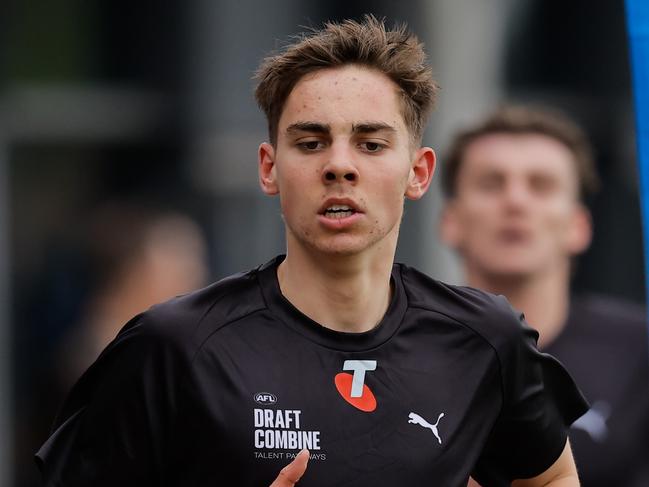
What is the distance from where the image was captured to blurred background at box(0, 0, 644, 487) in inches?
430

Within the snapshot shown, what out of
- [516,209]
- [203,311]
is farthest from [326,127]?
[516,209]

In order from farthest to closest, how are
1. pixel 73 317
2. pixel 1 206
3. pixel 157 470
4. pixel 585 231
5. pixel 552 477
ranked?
pixel 1 206 → pixel 73 317 → pixel 585 231 → pixel 552 477 → pixel 157 470

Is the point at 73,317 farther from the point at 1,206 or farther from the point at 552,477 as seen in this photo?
the point at 552,477

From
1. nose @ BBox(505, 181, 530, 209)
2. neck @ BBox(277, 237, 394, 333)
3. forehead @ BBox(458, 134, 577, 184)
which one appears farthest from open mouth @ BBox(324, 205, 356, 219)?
forehead @ BBox(458, 134, 577, 184)

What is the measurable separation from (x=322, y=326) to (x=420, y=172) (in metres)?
0.53

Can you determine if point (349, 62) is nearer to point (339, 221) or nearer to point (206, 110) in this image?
point (339, 221)

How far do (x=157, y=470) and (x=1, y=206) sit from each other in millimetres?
6879

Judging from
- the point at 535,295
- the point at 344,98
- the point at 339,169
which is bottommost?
the point at 535,295

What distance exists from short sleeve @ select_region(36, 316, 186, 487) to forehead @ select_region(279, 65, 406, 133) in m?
0.67

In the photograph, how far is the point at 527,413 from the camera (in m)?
4.54

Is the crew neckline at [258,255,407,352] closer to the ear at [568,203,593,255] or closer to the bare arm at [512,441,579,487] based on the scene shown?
the bare arm at [512,441,579,487]

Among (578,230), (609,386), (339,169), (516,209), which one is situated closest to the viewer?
(339,169)

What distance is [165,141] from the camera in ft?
36.7

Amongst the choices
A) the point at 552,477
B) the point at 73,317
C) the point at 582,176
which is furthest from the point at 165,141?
the point at 552,477
